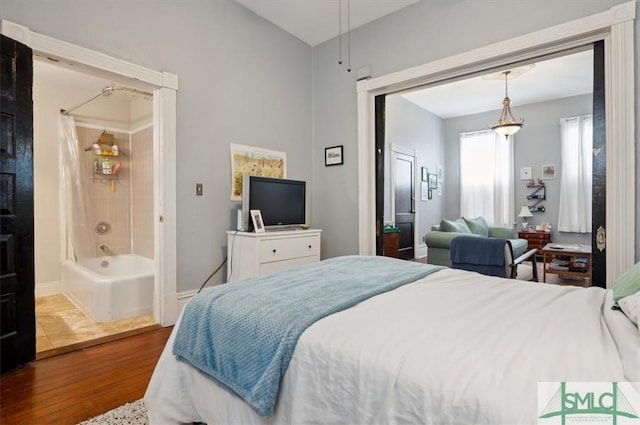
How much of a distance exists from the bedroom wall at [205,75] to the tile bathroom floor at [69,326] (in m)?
0.58

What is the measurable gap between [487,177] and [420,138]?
64.4 inches

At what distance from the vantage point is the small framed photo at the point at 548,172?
624cm

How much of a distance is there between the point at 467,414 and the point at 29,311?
2561 millimetres

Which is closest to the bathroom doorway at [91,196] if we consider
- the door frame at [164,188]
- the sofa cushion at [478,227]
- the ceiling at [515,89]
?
the door frame at [164,188]

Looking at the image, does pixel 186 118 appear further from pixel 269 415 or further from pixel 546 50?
pixel 546 50

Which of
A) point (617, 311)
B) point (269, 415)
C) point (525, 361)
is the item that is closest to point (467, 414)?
point (525, 361)

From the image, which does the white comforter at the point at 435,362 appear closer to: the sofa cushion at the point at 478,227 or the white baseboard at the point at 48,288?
the white baseboard at the point at 48,288

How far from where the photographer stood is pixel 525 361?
2.55 ft

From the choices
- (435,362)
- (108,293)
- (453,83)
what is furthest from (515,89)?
(108,293)

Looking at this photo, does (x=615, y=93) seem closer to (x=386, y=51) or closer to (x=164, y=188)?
(x=386, y=51)

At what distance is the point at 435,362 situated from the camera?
0.81 m

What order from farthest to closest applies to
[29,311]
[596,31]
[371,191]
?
[371,191] → [596,31] → [29,311]

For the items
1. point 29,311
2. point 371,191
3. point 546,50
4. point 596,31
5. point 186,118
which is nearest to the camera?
point 29,311

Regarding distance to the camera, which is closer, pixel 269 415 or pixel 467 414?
pixel 467 414
